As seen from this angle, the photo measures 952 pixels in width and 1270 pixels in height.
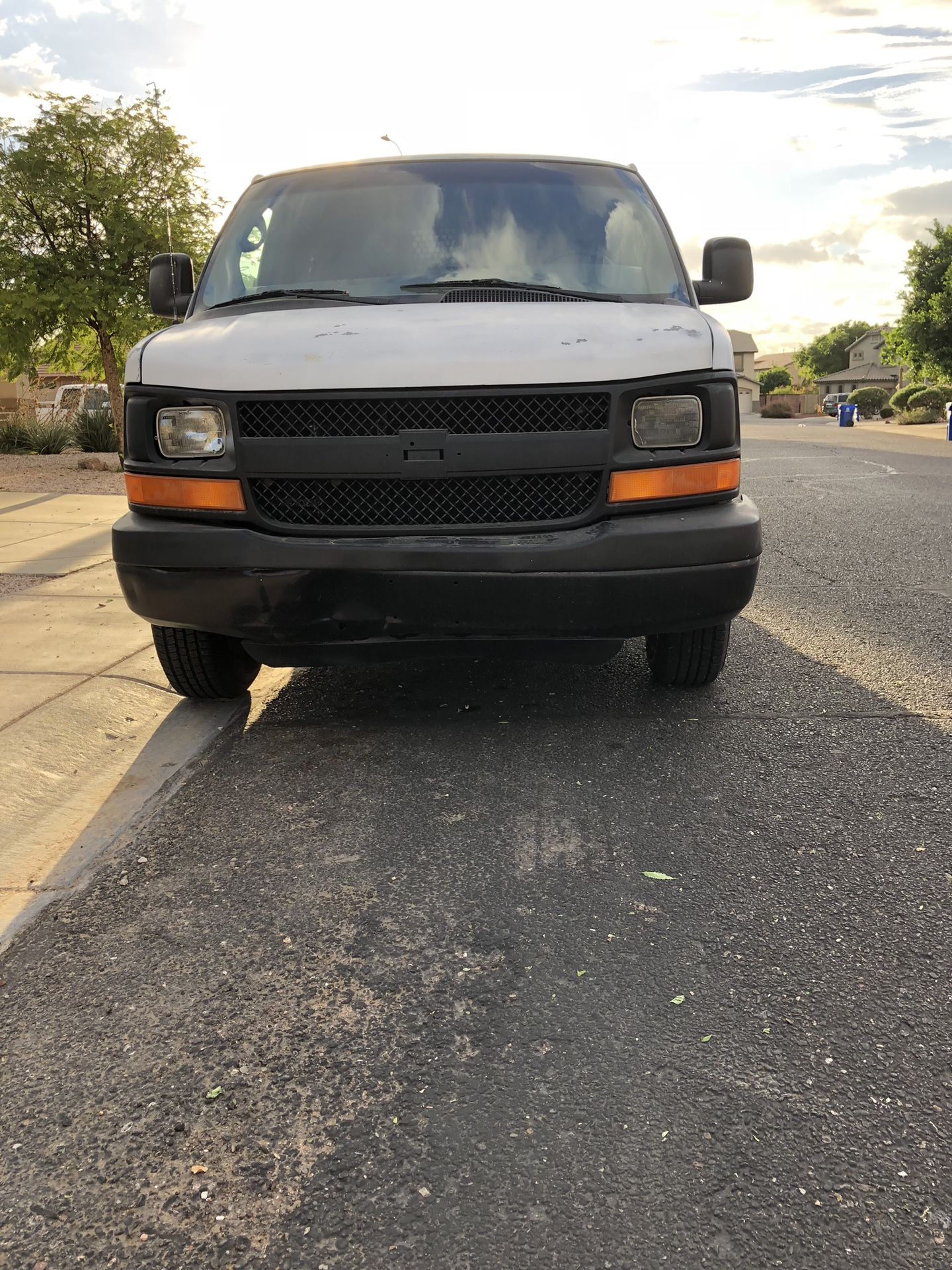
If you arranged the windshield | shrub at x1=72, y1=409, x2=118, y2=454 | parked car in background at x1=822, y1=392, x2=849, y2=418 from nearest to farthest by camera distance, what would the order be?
the windshield, shrub at x1=72, y1=409, x2=118, y2=454, parked car in background at x1=822, y1=392, x2=849, y2=418

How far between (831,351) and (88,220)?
143621 mm

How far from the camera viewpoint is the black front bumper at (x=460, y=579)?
3232mm

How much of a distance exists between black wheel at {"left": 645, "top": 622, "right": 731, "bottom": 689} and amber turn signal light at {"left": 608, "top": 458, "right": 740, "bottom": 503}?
689 mm

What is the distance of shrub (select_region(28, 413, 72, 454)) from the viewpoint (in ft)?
57.0

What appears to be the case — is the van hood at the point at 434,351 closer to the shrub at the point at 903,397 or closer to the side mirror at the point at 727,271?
the side mirror at the point at 727,271

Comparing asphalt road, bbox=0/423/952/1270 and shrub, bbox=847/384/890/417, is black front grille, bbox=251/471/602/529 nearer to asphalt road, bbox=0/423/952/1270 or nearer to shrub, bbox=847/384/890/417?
asphalt road, bbox=0/423/952/1270

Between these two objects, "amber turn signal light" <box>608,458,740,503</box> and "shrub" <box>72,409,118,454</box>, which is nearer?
"amber turn signal light" <box>608,458,740,503</box>

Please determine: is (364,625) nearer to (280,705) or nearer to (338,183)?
(280,705)

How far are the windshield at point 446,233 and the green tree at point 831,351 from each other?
480ft

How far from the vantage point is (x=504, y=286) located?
3867 millimetres

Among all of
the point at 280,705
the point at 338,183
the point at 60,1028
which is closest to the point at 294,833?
the point at 60,1028

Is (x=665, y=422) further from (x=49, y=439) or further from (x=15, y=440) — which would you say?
(x=15, y=440)

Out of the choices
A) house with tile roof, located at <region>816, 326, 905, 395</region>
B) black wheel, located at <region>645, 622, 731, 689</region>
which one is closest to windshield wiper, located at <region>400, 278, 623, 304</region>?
black wheel, located at <region>645, 622, 731, 689</region>

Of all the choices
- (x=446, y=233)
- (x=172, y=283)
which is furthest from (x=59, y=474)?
(x=446, y=233)
